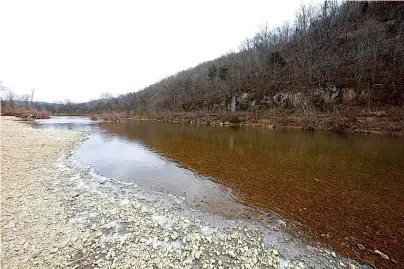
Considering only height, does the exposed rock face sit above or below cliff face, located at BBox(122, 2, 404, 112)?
below

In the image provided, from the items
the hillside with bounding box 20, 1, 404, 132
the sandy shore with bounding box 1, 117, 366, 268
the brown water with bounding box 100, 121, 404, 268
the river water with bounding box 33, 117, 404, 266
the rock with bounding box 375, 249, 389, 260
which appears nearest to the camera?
the sandy shore with bounding box 1, 117, 366, 268

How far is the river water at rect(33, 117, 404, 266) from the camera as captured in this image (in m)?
5.94

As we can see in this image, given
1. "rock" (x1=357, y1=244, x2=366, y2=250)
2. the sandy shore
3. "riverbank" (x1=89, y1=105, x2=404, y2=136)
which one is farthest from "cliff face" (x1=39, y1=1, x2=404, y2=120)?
the sandy shore

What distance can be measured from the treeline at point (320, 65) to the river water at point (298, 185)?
33.3 meters

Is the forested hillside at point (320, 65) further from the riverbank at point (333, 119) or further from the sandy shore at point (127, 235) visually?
the sandy shore at point (127, 235)

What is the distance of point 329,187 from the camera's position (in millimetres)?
9383

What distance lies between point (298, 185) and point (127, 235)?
7.82 m

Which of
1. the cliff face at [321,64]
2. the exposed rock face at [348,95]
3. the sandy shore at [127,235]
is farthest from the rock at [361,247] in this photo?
the exposed rock face at [348,95]

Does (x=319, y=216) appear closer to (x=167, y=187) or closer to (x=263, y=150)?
(x=167, y=187)

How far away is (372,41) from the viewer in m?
50.7

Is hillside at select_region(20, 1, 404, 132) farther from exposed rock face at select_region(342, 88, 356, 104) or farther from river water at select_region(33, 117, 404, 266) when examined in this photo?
river water at select_region(33, 117, 404, 266)

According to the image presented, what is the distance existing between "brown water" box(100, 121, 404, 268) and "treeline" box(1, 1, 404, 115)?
33.1 metres

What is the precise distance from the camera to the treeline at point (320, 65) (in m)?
44.4

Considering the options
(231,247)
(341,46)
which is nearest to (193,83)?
(341,46)
